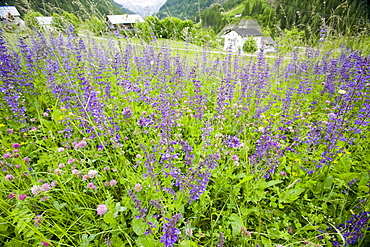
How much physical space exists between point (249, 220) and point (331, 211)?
0.95 metres

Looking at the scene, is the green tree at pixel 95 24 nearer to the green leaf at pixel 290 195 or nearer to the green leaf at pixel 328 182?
the green leaf at pixel 290 195

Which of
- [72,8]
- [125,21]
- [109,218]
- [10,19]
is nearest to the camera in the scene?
[109,218]

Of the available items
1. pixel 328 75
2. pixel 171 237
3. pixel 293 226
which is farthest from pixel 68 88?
pixel 328 75

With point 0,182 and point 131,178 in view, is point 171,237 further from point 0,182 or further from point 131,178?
point 0,182

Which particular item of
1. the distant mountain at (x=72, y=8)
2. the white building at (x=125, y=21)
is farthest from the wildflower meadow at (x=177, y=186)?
Result: the white building at (x=125, y=21)

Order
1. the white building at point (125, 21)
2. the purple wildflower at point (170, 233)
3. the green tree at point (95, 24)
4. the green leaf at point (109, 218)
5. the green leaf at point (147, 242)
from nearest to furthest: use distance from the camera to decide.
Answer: the purple wildflower at point (170, 233) → the green leaf at point (147, 242) → the green leaf at point (109, 218) → the green tree at point (95, 24) → the white building at point (125, 21)

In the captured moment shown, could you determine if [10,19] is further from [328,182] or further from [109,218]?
[328,182]

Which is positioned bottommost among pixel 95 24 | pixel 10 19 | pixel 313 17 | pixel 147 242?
pixel 147 242

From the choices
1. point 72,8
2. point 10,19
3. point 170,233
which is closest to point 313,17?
point 72,8

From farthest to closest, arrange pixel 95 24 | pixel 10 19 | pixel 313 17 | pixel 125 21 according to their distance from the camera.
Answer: pixel 95 24 < pixel 313 17 < pixel 125 21 < pixel 10 19

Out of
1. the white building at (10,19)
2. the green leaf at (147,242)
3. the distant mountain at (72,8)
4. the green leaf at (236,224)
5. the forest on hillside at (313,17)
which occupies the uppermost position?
the distant mountain at (72,8)

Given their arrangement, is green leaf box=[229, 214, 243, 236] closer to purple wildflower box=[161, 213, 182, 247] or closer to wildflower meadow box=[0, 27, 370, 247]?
wildflower meadow box=[0, 27, 370, 247]

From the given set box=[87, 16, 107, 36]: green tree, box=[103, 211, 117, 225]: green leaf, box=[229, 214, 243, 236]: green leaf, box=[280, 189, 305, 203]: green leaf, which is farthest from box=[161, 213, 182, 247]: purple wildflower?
box=[87, 16, 107, 36]: green tree

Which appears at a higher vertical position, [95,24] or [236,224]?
[95,24]
